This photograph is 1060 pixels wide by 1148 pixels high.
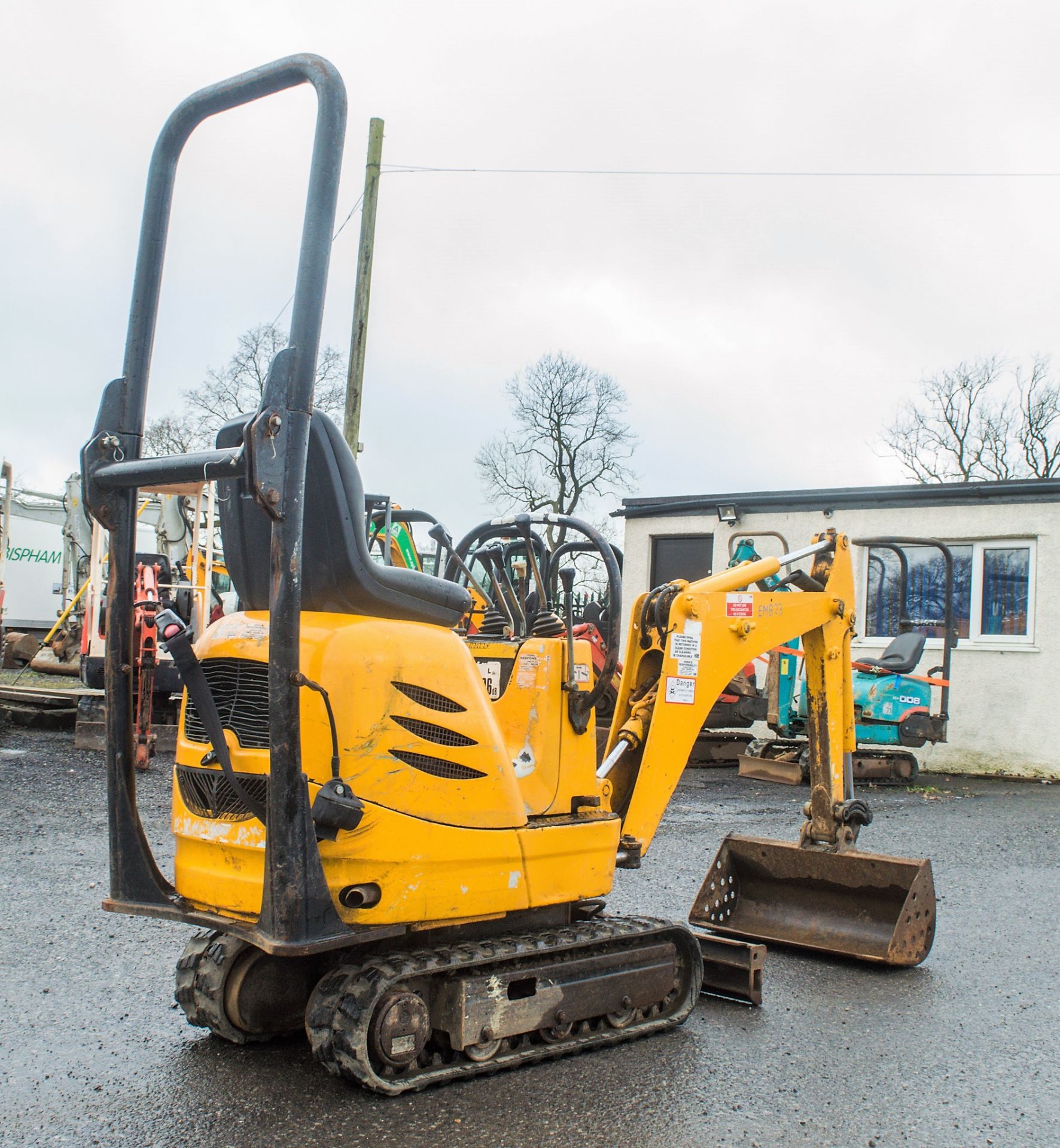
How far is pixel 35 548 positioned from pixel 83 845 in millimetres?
22412

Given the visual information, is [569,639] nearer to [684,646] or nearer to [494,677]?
[494,677]

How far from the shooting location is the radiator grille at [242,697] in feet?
12.2

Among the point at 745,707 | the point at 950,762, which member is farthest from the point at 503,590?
the point at 950,762

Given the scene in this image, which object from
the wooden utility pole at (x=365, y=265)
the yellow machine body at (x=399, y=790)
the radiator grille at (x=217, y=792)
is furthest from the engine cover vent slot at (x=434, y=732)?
the wooden utility pole at (x=365, y=265)

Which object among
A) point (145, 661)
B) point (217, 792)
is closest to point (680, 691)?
point (217, 792)

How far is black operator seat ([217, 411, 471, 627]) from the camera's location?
3688 millimetres

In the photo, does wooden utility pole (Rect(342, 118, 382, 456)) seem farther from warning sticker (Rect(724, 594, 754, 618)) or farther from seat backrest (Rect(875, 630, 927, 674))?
warning sticker (Rect(724, 594, 754, 618))

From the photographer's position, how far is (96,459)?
12.5 feet

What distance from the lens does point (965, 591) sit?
1564 centimetres

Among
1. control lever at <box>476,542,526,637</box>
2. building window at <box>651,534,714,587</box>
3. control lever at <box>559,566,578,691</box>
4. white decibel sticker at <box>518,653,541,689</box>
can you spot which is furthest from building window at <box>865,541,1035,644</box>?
white decibel sticker at <box>518,653,541,689</box>

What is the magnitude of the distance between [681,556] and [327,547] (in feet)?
48.6

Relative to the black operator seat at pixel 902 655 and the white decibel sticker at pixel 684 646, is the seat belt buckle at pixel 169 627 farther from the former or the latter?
the black operator seat at pixel 902 655

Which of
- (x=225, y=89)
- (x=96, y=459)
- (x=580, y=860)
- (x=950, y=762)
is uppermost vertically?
(x=225, y=89)

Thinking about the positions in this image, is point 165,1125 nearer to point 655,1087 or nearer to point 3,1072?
point 3,1072
